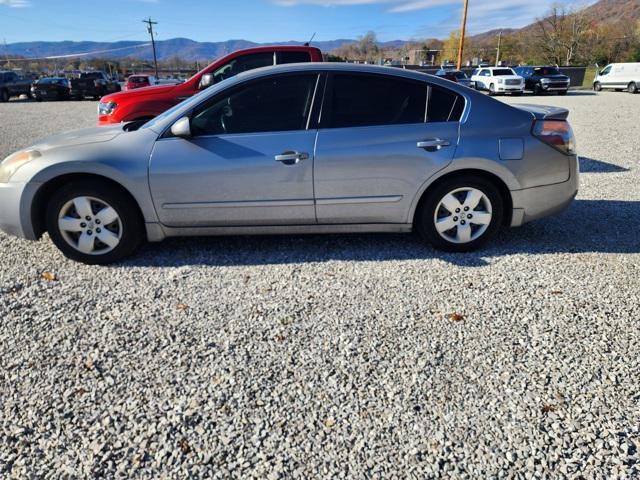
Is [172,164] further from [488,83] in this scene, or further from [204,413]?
[488,83]

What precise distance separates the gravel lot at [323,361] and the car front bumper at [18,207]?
0.32 meters

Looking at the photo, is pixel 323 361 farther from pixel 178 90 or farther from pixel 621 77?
pixel 621 77

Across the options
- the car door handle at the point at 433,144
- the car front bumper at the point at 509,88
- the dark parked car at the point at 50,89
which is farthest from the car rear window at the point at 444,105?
the dark parked car at the point at 50,89

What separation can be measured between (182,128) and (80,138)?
1.10 metres

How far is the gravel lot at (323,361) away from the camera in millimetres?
2025

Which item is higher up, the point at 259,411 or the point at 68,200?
the point at 68,200

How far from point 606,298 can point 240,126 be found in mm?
3129

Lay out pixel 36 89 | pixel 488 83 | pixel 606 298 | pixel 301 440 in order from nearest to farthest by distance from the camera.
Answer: pixel 301 440, pixel 606 298, pixel 36 89, pixel 488 83

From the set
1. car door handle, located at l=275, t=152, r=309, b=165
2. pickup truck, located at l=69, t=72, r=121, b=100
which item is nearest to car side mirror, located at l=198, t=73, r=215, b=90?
car door handle, located at l=275, t=152, r=309, b=165

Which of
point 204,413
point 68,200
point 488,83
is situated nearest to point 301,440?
point 204,413

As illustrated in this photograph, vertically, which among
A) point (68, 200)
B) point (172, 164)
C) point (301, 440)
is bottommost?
point (301, 440)

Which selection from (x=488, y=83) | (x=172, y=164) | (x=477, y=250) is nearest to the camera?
(x=172, y=164)

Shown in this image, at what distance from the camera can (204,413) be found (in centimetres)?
227

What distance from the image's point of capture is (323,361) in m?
2.66
